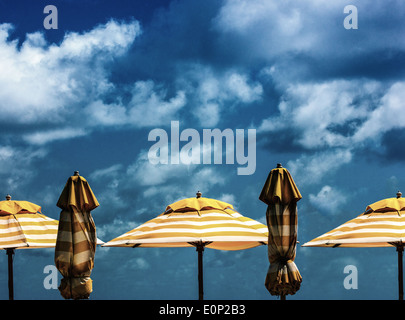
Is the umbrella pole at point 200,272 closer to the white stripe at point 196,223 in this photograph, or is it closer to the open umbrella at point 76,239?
the white stripe at point 196,223

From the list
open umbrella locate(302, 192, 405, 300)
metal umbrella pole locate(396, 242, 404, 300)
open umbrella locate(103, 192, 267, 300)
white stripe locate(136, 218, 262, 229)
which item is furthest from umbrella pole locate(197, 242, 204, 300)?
metal umbrella pole locate(396, 242, 404, 300)

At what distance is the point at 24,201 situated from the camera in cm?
1816

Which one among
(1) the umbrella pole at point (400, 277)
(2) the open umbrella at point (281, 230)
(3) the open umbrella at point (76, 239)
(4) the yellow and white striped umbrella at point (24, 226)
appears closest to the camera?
(2) the open umbrella at point (281, 230)

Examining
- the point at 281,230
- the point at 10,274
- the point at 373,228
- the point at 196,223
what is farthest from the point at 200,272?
the point at 10,274

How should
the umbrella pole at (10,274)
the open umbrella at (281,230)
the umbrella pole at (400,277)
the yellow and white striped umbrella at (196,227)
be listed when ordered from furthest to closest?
the umbrella pole at (10,274), the umbrella pole at (400,277), the yellow and white striped umbrella at (196,227), the open umbrella at (281,230)

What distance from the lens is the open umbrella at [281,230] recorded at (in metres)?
13.6

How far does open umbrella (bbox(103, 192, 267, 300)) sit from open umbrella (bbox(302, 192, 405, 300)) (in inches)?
70.8

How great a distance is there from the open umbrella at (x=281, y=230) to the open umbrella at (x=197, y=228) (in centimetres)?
112

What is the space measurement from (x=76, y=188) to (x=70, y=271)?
5.90 feet

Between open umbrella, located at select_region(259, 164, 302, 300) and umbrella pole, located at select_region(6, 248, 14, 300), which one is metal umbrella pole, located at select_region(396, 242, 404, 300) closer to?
open umbrella, located at select_region(259, 164, 302, 300)

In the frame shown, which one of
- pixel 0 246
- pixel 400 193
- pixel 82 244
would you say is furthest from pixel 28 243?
pixel 400 193

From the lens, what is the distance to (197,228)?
1505 cm

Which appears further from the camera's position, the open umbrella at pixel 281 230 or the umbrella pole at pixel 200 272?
the umbrella pole at pixel 200 272

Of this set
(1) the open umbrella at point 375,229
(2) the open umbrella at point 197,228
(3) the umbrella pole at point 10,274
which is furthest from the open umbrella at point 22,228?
(1) the open umbrella at point 375,229
